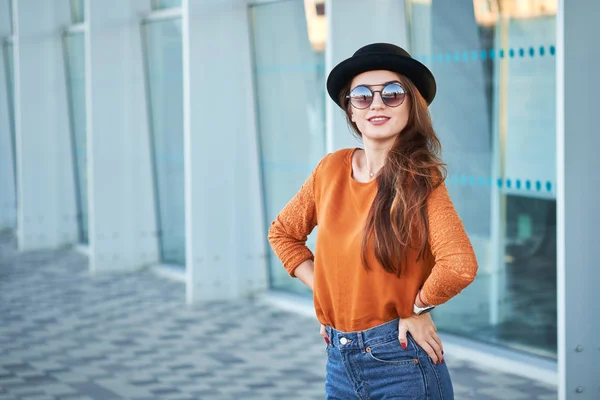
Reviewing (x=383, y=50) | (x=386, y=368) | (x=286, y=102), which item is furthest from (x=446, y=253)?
(x=286, y=102)

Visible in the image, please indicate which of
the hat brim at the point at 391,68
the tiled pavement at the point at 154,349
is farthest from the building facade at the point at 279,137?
the hat brim at the point at 391,68

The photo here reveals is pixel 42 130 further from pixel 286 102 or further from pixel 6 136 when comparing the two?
pixel 286 102

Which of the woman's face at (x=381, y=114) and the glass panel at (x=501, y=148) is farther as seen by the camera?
the glass panel at (x=501, y=148)

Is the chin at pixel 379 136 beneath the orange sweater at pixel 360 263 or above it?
above

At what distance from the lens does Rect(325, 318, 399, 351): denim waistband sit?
279cm

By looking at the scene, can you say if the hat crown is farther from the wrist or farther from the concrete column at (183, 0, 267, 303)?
the concrete column at (183, 0, 267, 303)

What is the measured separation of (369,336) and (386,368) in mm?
102

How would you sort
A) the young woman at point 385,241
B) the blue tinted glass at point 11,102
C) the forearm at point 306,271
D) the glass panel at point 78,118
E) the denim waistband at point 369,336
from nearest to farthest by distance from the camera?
the young woman at point 385,241, the denim waistband at point 369,336, the forearm at point 306,271, the glass panel at point 78,118, the blue tinted glass at point 11,102

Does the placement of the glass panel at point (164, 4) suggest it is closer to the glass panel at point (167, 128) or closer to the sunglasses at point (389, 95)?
the glass panel at point (167, 128)

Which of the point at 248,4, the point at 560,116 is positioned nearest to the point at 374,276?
the point at 560,116

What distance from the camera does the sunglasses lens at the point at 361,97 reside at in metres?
2.86

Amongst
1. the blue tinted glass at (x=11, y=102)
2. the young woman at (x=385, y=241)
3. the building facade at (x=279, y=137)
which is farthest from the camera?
the blue tinted glass at (x=11, y=102)

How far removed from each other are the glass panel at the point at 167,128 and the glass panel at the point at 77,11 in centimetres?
219

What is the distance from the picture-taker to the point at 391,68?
2.84m
